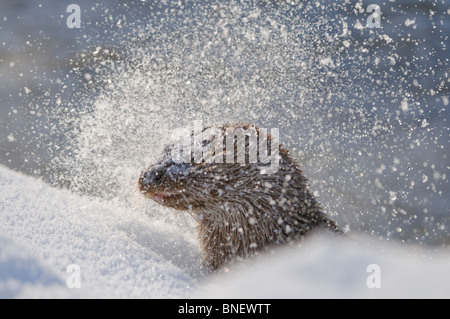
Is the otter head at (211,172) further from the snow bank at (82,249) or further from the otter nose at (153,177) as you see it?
the snow bank at (82,249)

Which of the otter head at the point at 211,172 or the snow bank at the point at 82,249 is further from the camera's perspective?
the otter head at the point at 211,172

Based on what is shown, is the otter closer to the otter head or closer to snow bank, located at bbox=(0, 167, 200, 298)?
the otter head

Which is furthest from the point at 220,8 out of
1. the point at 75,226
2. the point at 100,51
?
the point at 75,226

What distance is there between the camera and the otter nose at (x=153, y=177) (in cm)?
327

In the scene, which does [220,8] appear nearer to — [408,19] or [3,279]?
[408,19]

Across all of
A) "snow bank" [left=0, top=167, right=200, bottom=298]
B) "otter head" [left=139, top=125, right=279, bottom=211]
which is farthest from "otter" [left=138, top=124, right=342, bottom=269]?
"snow bank" [left=0, top=167, right=200, bottom=298]

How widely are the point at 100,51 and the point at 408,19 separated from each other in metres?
5.58

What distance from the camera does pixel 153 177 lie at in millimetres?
3271

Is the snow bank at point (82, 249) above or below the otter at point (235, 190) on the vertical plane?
below

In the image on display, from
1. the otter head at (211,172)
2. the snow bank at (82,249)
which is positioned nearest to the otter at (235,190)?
the otter head at (211,172)

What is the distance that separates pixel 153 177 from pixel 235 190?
1.89 feet

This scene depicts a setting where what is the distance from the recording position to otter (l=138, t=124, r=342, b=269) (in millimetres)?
3301

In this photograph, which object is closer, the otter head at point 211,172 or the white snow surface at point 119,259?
the white snow surface at point 119,259

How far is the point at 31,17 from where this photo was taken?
9578 millimetres
